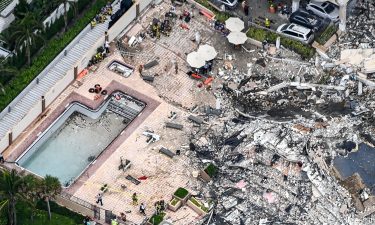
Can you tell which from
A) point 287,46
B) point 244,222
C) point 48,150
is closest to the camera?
point 244,222

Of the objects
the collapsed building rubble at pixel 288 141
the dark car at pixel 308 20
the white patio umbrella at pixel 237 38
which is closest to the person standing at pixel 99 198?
the collapsed building rubble at pixel 288 141

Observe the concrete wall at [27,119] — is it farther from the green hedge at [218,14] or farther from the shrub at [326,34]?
the shrub at [326,34]

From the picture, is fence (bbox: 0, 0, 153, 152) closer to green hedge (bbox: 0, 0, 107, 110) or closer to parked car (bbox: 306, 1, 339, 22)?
green hedge (bbox: 0, 0, 107, 110)

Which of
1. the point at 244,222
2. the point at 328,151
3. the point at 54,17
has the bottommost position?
the point at 244,222

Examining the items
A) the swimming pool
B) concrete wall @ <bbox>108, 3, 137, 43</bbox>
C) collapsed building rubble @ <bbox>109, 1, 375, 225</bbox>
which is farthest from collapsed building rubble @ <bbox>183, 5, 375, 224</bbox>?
concrete wall @ <bbox>108, 3, 137, 43</bbox>

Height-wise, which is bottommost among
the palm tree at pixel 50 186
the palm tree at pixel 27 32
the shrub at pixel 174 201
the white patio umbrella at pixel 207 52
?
the palm tree at pixel 50 186

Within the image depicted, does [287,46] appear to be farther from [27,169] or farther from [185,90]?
[27,169]

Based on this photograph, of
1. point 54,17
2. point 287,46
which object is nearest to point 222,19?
point 287,46
